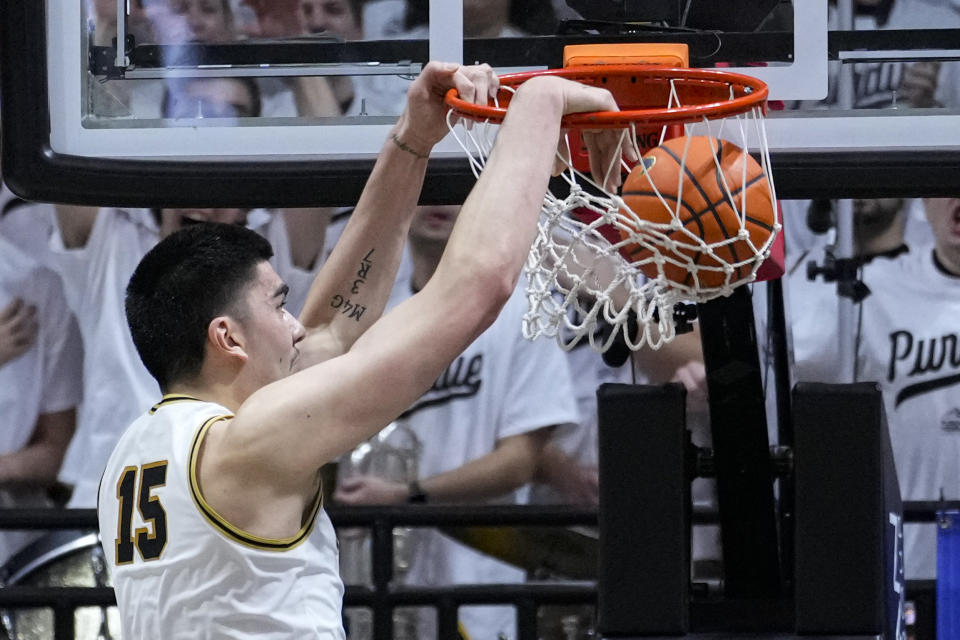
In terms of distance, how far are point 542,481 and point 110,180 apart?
1.74m

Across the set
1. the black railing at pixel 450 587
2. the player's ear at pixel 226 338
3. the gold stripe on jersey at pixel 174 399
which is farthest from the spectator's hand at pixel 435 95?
the black railing at pixel 450 587

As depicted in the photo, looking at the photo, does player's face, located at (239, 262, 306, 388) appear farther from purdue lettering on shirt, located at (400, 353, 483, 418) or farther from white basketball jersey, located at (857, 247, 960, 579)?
white basketball jersey, located at (857, 247, 960, 579)

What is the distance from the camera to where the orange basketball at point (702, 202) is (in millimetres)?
2268

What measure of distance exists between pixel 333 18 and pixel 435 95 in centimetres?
68

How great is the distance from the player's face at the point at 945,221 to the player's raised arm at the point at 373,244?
2.19 meters

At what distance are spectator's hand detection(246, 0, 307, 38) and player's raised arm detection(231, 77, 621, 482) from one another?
3.61 ft

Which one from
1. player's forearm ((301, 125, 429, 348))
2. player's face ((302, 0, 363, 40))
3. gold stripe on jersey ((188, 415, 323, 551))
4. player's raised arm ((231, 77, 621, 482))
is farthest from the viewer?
player's face ((302, 0, 363, 40))

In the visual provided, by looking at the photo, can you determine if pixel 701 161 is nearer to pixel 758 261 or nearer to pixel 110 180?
pixel 758 261

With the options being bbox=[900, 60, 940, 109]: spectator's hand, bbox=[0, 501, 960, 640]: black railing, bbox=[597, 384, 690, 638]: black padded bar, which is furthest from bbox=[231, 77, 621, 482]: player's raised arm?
bbox=[0, 501, 960, 640]: black railing

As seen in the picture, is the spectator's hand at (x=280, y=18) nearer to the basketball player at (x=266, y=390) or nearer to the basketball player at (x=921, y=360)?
the basketball player at (x=266, y=390)

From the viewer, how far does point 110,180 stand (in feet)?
8.89

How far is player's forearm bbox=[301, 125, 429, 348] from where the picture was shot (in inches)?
93.6

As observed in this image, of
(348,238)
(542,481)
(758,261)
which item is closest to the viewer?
(758,261)

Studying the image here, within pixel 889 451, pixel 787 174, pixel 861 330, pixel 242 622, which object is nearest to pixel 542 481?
pixel 861 330
